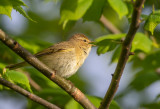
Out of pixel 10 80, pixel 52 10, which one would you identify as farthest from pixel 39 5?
pixel 10 80

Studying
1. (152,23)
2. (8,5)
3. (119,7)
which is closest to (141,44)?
(119,7)

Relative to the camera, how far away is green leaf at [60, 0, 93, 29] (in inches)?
185

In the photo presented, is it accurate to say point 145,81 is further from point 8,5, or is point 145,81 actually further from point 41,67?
point 8,5

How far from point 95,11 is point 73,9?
0.41 metres

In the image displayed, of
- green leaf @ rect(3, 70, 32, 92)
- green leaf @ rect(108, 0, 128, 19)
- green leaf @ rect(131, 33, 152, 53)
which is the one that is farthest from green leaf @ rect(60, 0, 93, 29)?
green leaf @ rect(3, 70, 32, 92)

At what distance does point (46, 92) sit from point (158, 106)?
2.24 m

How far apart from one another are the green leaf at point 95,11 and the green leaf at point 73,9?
0.07 m

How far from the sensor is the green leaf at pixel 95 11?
452 cm

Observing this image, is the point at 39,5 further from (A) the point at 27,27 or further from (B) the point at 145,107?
(B) the point at 145,107

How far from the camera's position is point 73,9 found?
15.8 ft

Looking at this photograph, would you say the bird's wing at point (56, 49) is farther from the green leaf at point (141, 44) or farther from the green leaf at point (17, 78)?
the green leaf at point (17, 78)

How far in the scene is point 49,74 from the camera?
357 centimetres

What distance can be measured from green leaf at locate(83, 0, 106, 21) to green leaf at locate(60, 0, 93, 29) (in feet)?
0.24

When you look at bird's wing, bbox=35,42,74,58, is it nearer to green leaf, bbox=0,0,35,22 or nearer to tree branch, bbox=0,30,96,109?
tree branch, bbox=0,30,96,109
